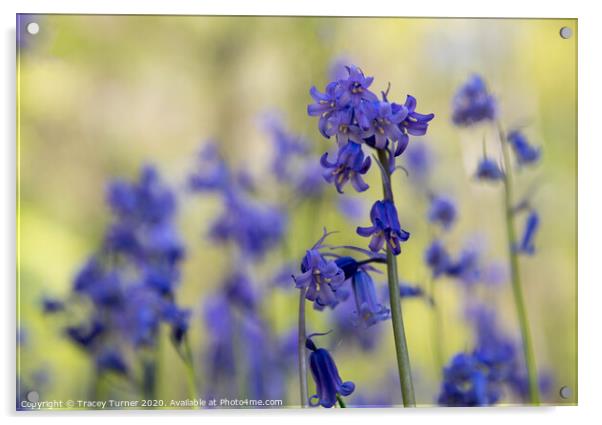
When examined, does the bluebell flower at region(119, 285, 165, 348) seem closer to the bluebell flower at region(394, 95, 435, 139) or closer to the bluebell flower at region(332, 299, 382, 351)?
the bluebell flower at region(332, 299, 382, 351)

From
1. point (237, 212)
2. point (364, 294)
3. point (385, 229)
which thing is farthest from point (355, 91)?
point (237, 212)

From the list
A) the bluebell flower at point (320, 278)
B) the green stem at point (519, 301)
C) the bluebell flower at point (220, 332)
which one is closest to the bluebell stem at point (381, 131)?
the bluebell flower at point (320, 278)

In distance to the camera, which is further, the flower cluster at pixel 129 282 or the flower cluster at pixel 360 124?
the flower cluster at pixel 129 282

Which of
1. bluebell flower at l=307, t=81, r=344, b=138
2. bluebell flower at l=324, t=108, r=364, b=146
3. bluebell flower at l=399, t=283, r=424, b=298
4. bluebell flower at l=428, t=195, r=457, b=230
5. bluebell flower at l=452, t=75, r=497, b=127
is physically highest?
bluebell flower at l=452, t=75, r=497, b=127

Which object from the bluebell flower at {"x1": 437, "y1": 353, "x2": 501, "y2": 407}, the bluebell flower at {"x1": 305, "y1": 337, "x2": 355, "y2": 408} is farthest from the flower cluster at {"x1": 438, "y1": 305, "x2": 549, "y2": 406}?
the bluebell flower at {"x1": 305, "y1": 337, "x2": 355, "y2": 408}

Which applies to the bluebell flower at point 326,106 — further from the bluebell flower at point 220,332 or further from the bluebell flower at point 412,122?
the bluebell flower at point 220,332
